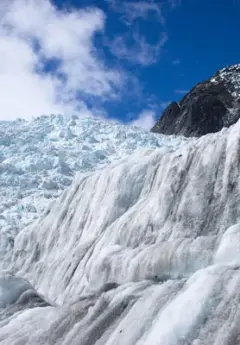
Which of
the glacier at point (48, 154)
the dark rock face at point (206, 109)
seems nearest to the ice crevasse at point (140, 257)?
the glacier at point (48, 154)

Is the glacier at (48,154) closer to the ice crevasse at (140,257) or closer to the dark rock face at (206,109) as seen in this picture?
the ice crevasse at (140,257)

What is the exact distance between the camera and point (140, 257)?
14891 millimetres

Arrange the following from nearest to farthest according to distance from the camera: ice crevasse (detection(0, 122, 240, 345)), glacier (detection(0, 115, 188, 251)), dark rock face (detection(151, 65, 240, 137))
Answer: ice crevasse (detection(0, 122, 240, 345)) < glacier (detection(0, 115, 188, 251)) < dark rock face (detection(151, 65, 240, 137))

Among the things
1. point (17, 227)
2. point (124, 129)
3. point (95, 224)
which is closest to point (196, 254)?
point (95, 224)

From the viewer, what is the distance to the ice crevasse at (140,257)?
378 inches

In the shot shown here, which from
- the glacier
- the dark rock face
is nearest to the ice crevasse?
the glacier

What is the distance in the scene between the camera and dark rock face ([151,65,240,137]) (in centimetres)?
6900

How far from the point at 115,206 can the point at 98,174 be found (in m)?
3.82

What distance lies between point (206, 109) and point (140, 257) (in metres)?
58.4

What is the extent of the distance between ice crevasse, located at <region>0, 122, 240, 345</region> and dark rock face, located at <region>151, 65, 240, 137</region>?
144 ft

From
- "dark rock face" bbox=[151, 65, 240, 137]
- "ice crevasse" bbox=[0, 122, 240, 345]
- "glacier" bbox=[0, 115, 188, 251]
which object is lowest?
"ice crevasse" bbox=[0, 122, 240, 345]

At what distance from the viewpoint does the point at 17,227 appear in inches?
1302

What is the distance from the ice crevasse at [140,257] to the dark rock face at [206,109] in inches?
1728

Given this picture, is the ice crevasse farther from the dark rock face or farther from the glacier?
the dark rock face
